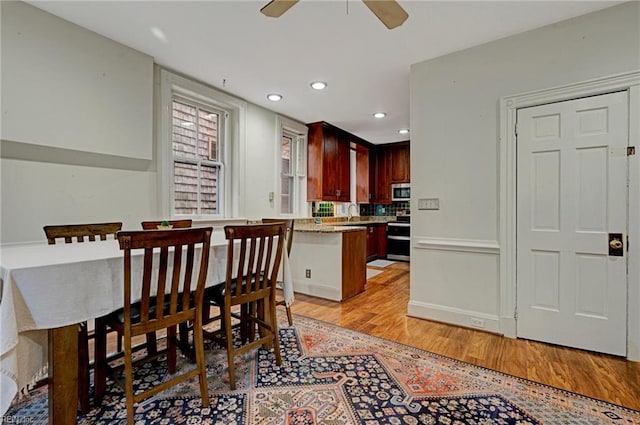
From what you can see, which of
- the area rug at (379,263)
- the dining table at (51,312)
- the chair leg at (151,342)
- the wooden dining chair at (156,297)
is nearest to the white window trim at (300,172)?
the area rug at (379,263)

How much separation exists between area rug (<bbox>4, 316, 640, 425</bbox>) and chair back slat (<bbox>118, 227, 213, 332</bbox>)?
0.56 metres

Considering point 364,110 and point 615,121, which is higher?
point 364,110

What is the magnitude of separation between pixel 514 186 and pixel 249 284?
7.66 ft

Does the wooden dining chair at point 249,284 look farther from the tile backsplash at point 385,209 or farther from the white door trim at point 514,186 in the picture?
the tile backsplash at point 385,209

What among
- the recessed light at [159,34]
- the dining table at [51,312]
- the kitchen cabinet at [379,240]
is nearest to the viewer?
the dining table at [51,312]

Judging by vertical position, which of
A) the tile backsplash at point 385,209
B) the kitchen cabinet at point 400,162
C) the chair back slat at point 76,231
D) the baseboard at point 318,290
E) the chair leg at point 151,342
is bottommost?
the baseboard at point 318,290

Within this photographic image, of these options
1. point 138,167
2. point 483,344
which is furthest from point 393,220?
point 138,167

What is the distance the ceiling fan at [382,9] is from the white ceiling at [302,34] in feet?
1.77

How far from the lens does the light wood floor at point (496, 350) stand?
75.3 inches

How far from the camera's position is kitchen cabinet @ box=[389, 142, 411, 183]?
672 centimetres

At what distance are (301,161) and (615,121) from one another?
3.95 metres

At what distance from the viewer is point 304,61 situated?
3.02 m

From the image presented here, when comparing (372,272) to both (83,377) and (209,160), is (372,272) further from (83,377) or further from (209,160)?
(83,377)

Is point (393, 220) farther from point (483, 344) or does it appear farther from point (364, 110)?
point (483, 344)
